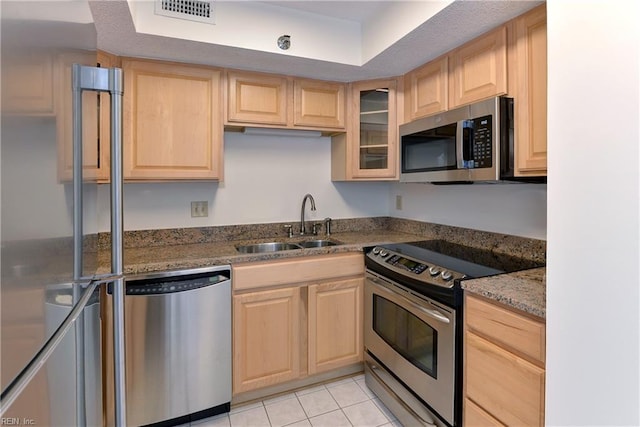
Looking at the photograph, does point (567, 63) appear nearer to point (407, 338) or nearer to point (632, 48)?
point (632, 48)

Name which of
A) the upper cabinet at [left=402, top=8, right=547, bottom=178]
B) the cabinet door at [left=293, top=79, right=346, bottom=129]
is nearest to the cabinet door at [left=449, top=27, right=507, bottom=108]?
the upper cabinet at [left=402, top=8, right=547, bottom=178]

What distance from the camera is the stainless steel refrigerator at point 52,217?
17.4 inches

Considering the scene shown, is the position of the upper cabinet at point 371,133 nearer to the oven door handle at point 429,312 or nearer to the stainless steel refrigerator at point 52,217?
the oven door handle at point 429,312

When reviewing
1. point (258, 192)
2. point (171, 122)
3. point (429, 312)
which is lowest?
point (429, 312)

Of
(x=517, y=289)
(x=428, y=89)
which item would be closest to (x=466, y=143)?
(x=428, y=89)

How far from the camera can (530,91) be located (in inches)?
60.0

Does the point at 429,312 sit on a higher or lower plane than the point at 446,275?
lower

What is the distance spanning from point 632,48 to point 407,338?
151cm

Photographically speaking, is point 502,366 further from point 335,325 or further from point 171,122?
point 171,122

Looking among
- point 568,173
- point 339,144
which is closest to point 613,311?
point 568,173

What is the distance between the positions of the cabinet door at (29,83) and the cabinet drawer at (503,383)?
1530mm

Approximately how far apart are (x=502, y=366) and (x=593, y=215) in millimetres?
710

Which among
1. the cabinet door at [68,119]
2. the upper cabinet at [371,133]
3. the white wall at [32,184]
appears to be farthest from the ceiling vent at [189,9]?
the white wall at [32,184]

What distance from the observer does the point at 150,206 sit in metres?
2.29
